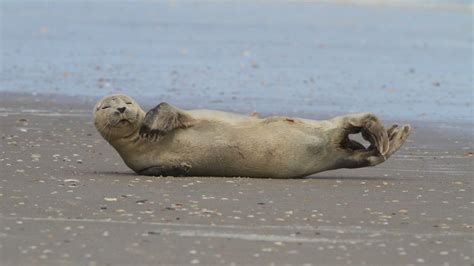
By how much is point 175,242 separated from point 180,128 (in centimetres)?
320

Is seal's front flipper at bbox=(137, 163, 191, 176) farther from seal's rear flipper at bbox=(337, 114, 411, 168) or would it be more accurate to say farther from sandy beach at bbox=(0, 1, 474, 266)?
seal's rear flipper at bbox=(337, 114, 411, 168)

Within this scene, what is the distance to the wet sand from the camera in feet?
25.6

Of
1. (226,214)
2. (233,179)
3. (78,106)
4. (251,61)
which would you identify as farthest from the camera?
(251,61)

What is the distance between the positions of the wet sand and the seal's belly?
148 mm

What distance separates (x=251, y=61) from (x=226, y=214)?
1772 cm

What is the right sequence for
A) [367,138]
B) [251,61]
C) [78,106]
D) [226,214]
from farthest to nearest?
[251,61]
[78,106]
[367,138]
[226,214]

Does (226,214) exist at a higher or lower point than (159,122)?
lower

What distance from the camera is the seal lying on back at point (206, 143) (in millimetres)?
11094

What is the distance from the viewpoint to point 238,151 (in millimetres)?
11086

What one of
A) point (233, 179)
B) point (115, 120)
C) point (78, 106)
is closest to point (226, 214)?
point (233, 179)

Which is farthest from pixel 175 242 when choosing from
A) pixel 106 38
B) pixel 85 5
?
pixel 85 5

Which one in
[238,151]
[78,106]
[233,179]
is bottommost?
[78,106]

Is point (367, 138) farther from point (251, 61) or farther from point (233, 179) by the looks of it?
point (251, 61)

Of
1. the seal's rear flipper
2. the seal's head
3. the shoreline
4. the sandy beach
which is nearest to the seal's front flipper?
the sandy beach
